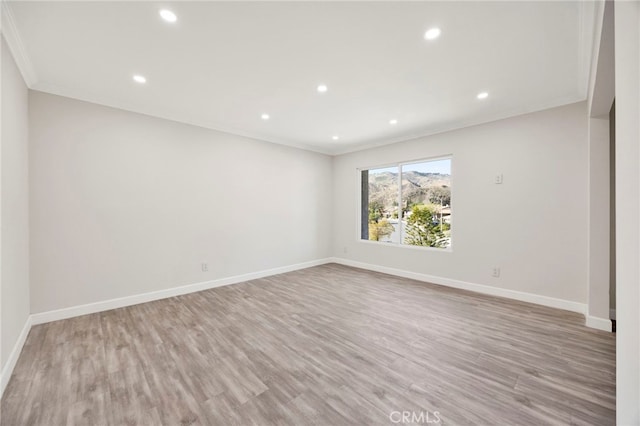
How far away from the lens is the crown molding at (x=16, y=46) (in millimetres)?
1784

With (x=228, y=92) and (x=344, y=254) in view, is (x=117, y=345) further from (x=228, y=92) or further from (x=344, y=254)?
(x=344, y=254)

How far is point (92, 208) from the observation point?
3.09 m

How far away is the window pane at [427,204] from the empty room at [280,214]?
0.04 metres

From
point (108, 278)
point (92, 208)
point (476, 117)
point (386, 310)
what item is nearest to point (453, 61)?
point (476, 117)

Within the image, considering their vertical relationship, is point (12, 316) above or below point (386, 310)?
above

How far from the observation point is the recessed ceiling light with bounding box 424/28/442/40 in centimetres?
194

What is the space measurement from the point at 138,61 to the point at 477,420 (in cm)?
383

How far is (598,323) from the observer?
2.66 m

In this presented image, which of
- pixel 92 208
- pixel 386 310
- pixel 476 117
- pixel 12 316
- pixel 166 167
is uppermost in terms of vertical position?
pixel 476 117

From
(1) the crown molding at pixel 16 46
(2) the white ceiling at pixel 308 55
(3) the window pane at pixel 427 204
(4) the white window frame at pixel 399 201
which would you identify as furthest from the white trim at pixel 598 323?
(1) the crown molding at pixel 16 46

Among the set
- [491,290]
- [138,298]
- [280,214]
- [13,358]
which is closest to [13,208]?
[13,358]

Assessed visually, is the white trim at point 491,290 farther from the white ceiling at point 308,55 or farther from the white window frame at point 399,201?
the white ceiling at point 308,55
